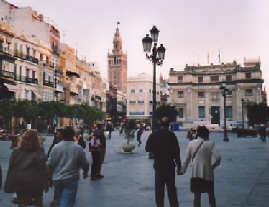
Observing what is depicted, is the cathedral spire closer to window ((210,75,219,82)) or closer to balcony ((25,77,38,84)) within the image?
window ((210,75,219,82))

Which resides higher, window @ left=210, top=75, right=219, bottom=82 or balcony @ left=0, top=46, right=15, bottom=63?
window @ left=210, top=75, right=219, bottom=82

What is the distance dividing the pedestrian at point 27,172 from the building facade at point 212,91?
77.1 metres

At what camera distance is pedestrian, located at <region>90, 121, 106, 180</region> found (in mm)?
10047

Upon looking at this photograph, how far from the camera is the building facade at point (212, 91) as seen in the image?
8024cm

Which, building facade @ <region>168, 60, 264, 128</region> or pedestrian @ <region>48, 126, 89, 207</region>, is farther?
building facade @ <region>168, 60, 264, 128</region>

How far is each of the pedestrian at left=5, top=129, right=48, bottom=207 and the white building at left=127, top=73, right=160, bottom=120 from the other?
99.3 m

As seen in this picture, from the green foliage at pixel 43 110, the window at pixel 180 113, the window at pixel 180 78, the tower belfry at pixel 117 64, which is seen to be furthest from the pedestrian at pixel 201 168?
the tower belfry at pixel 117 64

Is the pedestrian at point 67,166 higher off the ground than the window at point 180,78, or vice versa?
the window at point 180,78

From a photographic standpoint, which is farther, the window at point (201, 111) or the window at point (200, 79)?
the window at point (200, 79)

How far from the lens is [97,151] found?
402 inches

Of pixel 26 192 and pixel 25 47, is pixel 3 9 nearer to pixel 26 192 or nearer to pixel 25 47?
pixel 25 47

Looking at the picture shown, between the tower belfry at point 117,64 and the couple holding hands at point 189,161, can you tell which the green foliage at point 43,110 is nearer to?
the couple holding hands at point 189,161

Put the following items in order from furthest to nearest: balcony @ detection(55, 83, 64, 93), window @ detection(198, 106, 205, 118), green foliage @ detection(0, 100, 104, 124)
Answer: window @ detection(198, 106, 205, 118)
balcony @ detection(55, 83, 64, 93)
green foliage @ detection(0, 100, 104, 124)

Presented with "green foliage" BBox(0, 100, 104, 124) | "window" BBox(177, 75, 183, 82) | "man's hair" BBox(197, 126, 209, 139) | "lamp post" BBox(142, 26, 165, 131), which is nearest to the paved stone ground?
"man's hair" BBox(197, 126, 209, 139)
